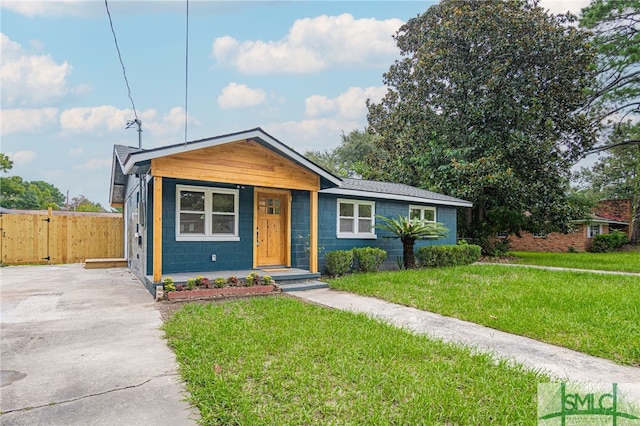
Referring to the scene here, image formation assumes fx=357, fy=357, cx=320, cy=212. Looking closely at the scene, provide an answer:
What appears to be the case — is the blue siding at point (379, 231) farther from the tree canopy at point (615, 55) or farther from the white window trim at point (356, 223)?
the tree canopy at point (615, 55)

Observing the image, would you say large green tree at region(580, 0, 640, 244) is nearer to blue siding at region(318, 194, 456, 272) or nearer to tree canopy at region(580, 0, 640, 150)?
tree canopy at region(580, 0, 640, 150)

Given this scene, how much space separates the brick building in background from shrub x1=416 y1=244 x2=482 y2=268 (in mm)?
10677

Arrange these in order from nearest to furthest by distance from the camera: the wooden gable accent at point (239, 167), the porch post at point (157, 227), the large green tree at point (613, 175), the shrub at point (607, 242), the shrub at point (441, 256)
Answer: the porch post at point (157, 227)
the wooden gable accent at point (239, 167)
the shrub at point (441, 256)
the shrub at point (607, 242)
the large green tree at point (613, 175)

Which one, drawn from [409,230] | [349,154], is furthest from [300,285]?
[349,154]

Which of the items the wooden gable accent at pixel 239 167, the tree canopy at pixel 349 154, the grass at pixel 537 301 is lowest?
the grass at pixel 537 301

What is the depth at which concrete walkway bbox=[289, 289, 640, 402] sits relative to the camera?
10.6 feet

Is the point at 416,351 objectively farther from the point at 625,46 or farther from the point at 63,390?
the point at 625,46

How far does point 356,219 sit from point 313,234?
220 centimetres

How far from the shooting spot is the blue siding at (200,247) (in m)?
7.70

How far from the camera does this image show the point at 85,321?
4914 millimetres

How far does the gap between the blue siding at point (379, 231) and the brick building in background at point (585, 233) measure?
994 centimetres

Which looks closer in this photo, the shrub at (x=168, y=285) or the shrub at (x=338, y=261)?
the shrub at (x=168, y=285)

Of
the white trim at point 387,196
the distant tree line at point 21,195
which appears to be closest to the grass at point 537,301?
the white trim at point 387,196

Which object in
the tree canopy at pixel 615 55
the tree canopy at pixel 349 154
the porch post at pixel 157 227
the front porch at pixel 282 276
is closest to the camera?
the porch post at pixel 157 227
